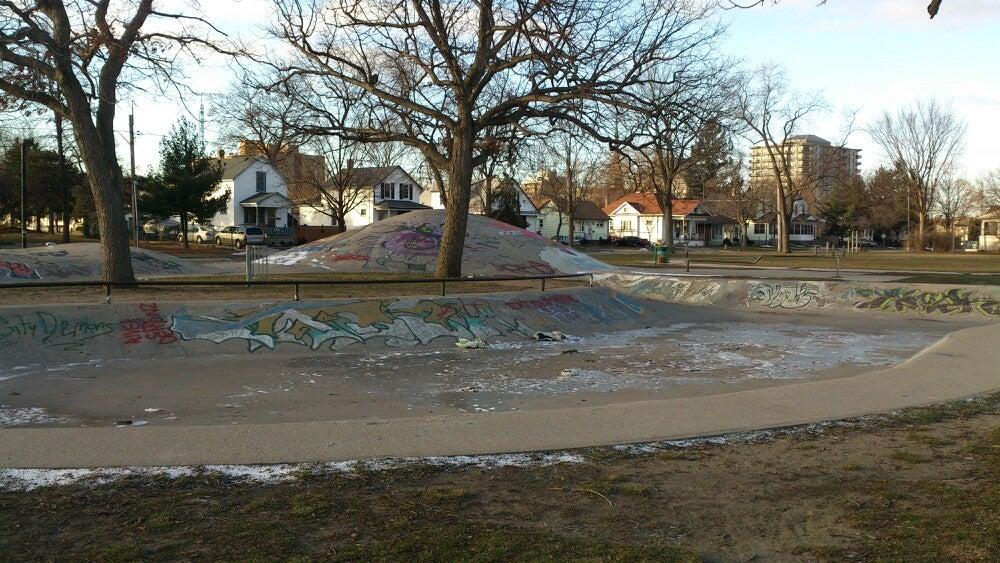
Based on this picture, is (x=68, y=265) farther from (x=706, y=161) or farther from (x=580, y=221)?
→ (x=580, y=221)

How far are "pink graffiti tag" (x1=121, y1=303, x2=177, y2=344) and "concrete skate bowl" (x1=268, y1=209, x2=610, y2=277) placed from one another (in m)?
15.3

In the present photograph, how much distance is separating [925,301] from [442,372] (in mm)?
15112

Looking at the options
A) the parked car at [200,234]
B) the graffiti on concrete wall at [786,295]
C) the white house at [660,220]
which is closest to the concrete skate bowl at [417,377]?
the graffiti on concrete wall at [786,295]

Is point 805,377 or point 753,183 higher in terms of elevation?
point 753,183

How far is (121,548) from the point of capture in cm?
457

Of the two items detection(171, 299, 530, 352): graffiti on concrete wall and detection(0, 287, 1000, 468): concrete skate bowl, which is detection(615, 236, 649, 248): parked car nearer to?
detection(0, 287, 1000, 468): concrete skate bowl

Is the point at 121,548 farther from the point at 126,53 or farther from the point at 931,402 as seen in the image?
the point at 126,53

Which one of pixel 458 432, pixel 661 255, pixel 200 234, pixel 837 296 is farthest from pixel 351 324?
pixel 200 234

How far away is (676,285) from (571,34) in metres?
9.25

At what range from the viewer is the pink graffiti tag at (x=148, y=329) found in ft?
42.5

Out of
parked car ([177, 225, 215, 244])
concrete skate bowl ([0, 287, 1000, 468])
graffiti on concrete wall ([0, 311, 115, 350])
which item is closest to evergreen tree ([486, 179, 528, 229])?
parked car ([177, 225, 215, 244])

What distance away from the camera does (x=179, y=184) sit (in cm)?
4881

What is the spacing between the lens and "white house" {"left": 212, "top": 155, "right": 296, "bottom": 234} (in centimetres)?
6769

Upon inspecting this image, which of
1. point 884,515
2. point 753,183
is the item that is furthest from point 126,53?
point 753,183
